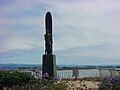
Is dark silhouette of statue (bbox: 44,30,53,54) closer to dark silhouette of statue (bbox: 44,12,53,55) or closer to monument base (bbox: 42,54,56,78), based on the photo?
dark silhouette of statue (bbox: 44,12,53,55)

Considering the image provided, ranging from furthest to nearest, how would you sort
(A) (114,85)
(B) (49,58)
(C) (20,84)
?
1. (B) (49,58)
2. (C) (20,84)
3. (A) (114,85)

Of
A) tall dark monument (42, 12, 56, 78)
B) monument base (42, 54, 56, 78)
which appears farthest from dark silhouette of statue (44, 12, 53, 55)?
monument base (42, 54, 56, 78)

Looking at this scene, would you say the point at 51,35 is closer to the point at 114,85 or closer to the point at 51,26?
the point at 51,26

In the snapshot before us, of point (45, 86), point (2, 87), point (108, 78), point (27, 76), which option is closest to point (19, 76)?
point (27, 76)

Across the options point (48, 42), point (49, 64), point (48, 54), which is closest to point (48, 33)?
point (48, 42)

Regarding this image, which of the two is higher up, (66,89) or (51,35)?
(51,35)

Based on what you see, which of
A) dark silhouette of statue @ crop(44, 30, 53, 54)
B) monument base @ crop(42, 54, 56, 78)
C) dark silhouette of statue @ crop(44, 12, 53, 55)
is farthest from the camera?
dark silhouette of statue @ crop(44, 12, 53, 55)

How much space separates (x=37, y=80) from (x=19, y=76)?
1634 mm

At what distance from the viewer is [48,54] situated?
79.6 ft

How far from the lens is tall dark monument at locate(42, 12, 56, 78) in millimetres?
23797

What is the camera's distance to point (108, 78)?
672 inches

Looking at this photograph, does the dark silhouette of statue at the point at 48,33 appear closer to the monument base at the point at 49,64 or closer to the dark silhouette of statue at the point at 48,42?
the dark silhouette of statue at the point at 48,42

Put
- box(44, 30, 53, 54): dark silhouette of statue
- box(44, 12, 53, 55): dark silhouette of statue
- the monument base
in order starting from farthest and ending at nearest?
box(44, 12, 53, 55): dark silhouette of statue < box(44, 30, 53, 54): dark silhouette of statue < the monument base

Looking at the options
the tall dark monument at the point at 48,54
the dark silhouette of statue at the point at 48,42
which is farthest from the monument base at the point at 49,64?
the dark silhouette of statue at the point at 48,42
